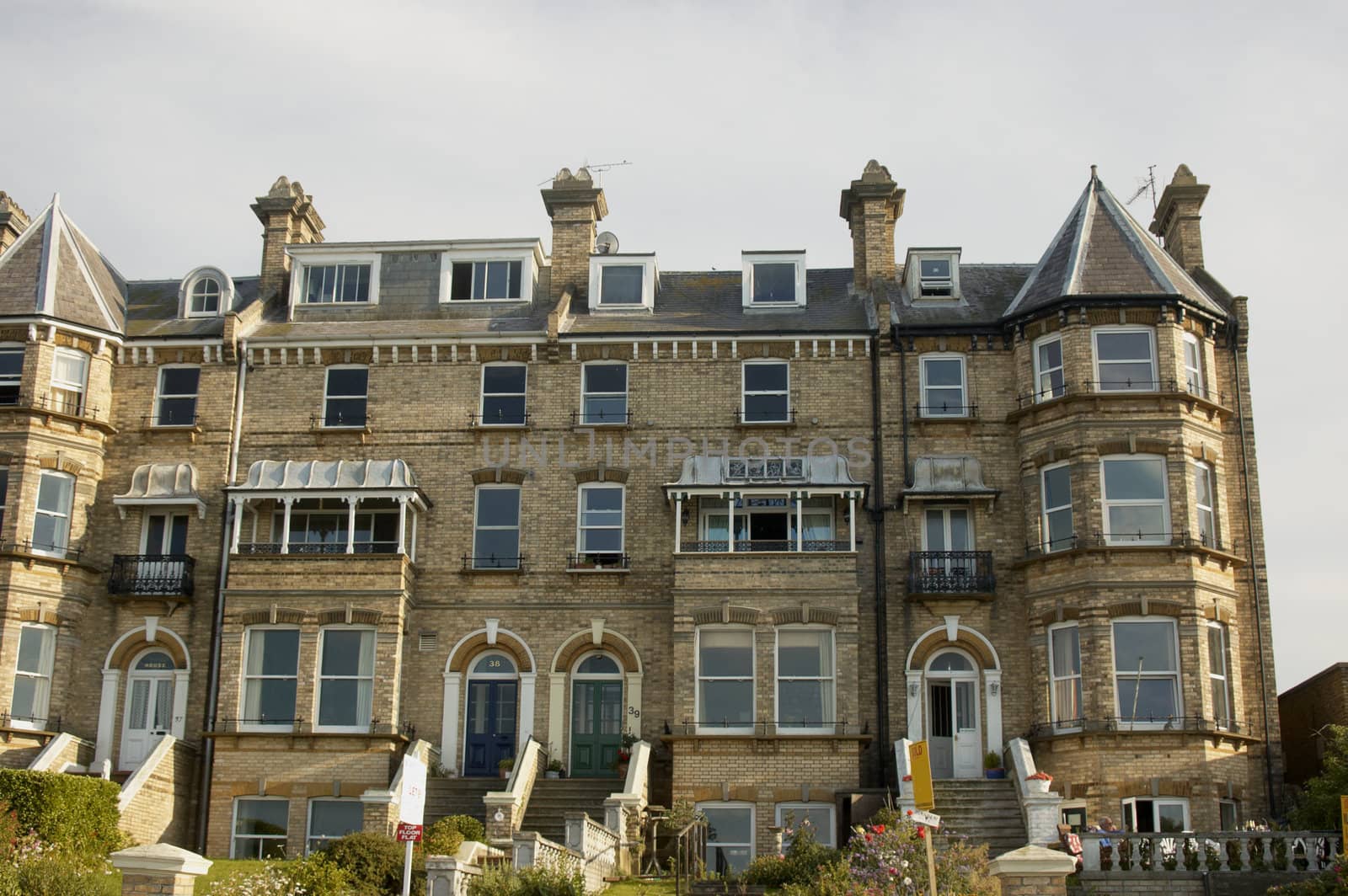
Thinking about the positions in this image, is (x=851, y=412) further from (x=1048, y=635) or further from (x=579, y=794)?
(x=579, y=794)

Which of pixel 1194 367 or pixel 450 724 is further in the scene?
pixel 1194 367

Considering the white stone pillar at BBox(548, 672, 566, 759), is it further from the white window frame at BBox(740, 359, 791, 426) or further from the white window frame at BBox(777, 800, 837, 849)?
the white window frame at BBox(740, 359, 791, 426)

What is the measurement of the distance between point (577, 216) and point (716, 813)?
14.8 metres

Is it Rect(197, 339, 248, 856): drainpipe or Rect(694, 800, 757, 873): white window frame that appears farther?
Rect(197, 339, 248, 856): drainpipe

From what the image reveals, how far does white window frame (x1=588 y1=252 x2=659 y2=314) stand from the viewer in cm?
3788

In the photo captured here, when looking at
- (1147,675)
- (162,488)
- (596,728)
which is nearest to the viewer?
(1147,675)

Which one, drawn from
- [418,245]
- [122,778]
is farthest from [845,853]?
[418,245]

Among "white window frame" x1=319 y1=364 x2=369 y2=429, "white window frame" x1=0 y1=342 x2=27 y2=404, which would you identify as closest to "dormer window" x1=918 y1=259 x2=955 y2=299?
"white window frame" x1=319 y1=364 x2=369 y2=429

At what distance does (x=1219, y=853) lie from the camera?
1047 inches

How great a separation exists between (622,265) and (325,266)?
699 centimetres

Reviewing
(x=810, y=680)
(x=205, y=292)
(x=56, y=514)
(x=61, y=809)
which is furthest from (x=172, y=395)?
(x=810, y=680)

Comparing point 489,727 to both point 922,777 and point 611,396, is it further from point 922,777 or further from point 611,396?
point 922,777

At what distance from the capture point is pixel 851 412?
35.8 m

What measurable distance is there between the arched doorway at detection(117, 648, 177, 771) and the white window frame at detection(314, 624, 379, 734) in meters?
3.49
